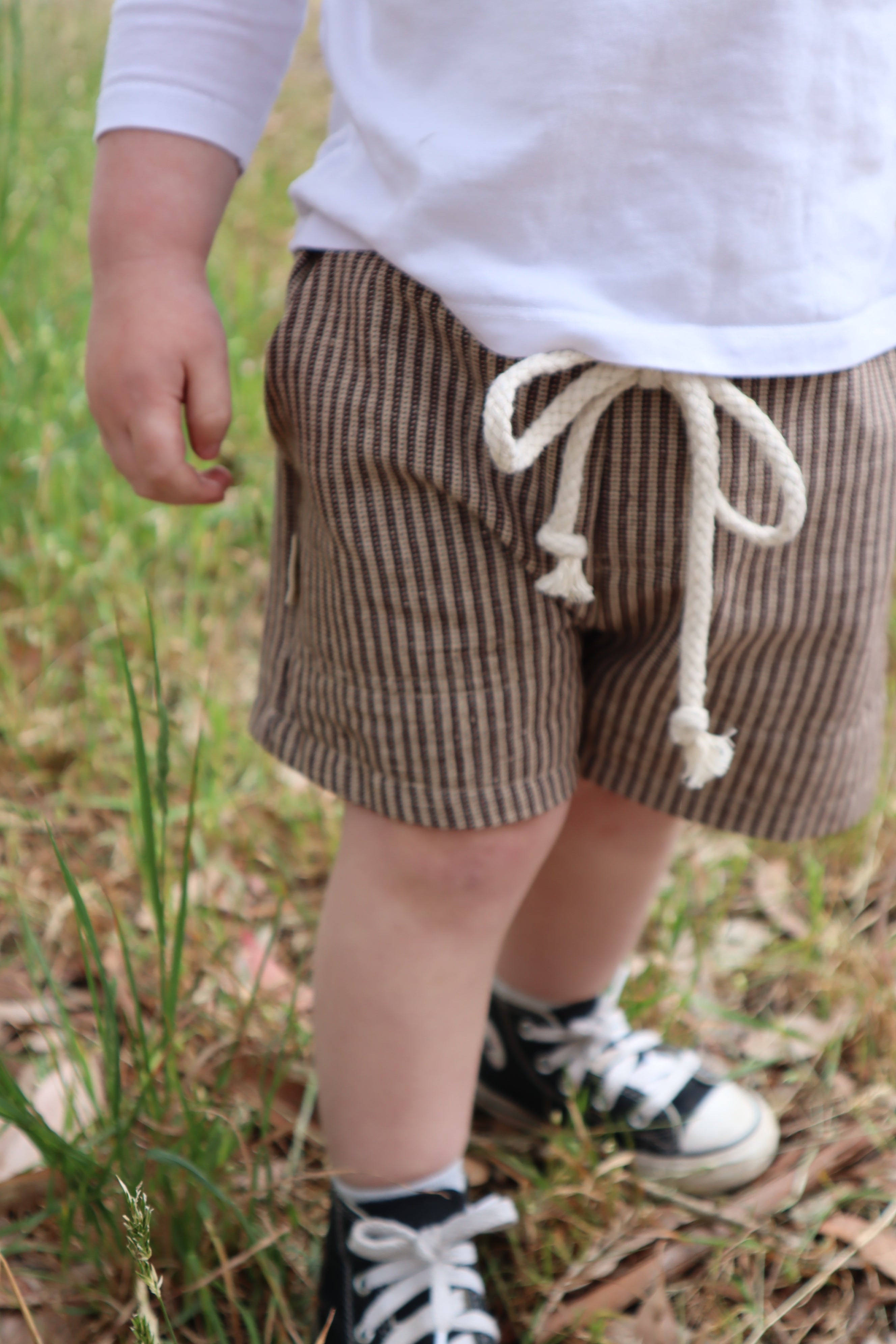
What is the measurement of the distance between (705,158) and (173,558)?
1.08 m

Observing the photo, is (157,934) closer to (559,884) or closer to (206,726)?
(559,884)

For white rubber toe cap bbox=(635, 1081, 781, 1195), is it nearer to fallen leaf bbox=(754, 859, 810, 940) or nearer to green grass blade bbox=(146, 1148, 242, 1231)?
fallen leaf bbox=(754, 859, 810, 940)

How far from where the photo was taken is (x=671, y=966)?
44.6 inches

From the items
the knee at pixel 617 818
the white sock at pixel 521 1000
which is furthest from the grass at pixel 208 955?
the knee at pixel 617 818

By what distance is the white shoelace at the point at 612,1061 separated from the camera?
0.97m

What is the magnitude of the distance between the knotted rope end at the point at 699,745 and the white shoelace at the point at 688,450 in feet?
0.08

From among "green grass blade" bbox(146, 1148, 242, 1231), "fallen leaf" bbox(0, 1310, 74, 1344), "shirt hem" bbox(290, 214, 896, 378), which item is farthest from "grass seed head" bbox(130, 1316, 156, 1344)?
"shirt hem" bbox(290, 214, 896, 378)

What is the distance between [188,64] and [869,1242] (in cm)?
99

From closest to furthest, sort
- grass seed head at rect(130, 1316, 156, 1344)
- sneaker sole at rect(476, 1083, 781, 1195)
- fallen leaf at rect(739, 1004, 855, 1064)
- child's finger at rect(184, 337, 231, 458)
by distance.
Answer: grass seed head at rect(130, 1316, 156, 1344) → child's finger at rect(184, 337, 231, 458) → sneaker sole at rect(476, 1083, 781, 1195) → fallen leaf at rect(739, 1004, 855, 1064)

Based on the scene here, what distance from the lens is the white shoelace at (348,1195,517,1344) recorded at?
2.54ft

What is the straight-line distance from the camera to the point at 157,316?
688 millimetres

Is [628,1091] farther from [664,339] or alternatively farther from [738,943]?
[664,339]

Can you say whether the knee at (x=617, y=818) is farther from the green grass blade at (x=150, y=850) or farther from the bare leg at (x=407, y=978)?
the green grass blade at (x=150, y=850)

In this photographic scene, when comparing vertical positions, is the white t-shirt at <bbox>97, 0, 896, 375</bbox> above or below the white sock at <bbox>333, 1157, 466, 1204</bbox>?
above
